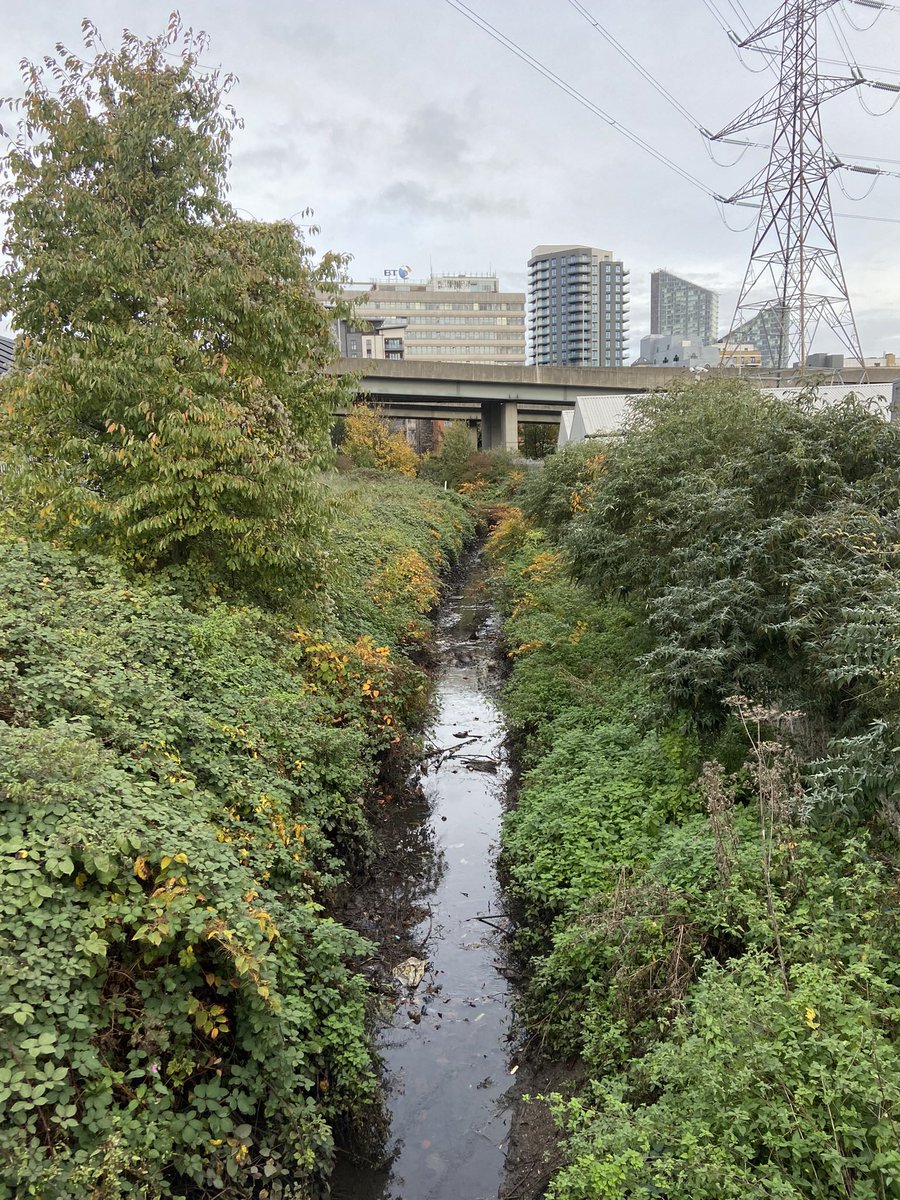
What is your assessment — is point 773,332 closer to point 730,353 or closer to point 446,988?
point 730,353

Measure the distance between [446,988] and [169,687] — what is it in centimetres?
397

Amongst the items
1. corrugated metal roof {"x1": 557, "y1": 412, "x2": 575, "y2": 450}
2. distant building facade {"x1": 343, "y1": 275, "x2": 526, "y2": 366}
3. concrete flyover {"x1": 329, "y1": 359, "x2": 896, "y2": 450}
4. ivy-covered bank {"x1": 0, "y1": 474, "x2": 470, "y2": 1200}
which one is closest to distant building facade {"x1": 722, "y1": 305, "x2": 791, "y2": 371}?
corrugated metal roof {"x1": 557, "y1": 412, "x2": 575, "y2": 450}

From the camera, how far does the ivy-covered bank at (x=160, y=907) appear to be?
4148mm

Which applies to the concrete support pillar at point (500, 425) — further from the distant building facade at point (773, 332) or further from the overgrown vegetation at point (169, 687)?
the overgrown vegetation at point (169, 687)

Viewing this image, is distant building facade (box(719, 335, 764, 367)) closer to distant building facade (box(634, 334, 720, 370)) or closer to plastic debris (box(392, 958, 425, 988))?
plastic debris (box(392, 958, 425, 988))

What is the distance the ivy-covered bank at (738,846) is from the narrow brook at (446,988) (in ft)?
1.74

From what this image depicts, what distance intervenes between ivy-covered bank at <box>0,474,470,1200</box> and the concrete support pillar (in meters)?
49.6

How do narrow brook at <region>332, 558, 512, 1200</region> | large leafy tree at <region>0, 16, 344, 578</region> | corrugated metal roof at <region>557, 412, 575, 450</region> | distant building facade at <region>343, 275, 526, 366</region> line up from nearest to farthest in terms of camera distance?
1. narrow brook at <region>332, 558, 512, 1200</region>
2. large leafy tree at <region>0, 16, 344, 578</region>
3. corrugated metal roof at <region>557, 412, 575, 450</region>
4. distant building facade at <region>343, 275, 526, 366</region>

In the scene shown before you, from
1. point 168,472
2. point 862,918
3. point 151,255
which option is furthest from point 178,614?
point 862,918

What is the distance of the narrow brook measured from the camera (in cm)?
597

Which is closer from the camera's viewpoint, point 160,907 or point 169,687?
point 160,907

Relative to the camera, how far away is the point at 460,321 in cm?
14550

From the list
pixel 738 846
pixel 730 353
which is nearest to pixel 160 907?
pixel 738 846

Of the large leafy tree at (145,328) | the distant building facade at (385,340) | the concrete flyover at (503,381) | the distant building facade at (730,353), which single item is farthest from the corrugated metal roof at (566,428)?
the distant building facade at (385,340)
